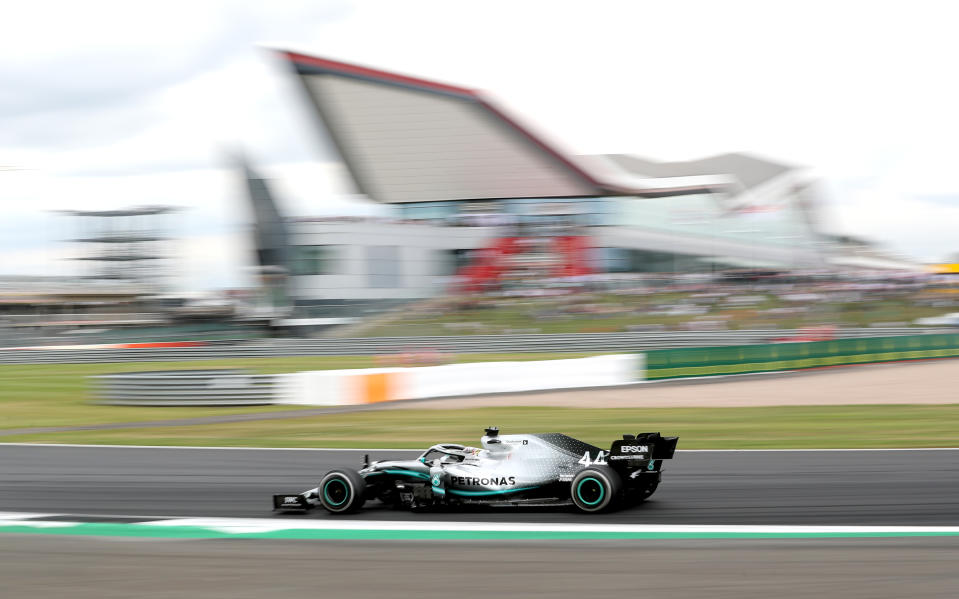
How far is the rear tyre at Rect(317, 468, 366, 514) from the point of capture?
24.8 ft

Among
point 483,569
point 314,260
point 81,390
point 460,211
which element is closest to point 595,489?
point 483,569

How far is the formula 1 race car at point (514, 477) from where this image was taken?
7297mm

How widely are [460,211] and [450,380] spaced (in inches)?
1314

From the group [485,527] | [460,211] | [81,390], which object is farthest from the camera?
[460,211]

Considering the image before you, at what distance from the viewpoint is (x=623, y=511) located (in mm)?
7539

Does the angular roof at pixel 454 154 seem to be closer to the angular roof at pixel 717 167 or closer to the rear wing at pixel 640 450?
the angular roof at pixel 717 167

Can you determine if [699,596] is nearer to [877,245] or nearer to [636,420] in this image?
[636,420]

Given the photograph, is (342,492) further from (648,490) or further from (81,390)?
(81,390)

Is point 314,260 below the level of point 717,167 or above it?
below

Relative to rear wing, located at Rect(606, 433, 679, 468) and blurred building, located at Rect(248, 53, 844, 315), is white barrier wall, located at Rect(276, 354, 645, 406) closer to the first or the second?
rear wing, located at Rect(606, 433, 679, 468)

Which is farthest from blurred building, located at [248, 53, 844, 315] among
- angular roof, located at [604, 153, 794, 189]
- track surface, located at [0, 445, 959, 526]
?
track surface, located at [0, 445, 959, 526]

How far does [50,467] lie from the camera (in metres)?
10.8

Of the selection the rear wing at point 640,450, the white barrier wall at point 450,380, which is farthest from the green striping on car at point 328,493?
the white barrier wall at point 450,380

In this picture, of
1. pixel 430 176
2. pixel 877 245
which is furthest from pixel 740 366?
pixel 877 245
